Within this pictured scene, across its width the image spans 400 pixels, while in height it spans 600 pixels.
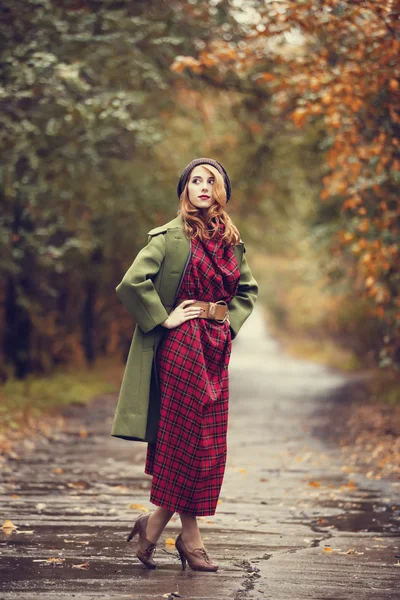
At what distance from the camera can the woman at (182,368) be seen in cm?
521

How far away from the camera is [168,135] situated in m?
14.9

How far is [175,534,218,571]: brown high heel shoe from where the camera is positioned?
5.20 metres

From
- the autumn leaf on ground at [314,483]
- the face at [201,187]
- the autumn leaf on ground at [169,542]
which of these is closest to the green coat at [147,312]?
the face at [201,187]

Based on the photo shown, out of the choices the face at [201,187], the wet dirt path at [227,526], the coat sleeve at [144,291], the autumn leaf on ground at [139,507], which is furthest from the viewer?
the autumn leaf on ground at [139,507]

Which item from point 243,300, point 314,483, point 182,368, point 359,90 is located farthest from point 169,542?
point 359,90

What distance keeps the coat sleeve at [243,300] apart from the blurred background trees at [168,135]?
3789 mm

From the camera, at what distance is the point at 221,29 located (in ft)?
44.8

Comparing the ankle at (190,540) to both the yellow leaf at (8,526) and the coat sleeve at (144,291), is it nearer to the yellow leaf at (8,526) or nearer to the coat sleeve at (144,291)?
the coat sleeve at (144,291)

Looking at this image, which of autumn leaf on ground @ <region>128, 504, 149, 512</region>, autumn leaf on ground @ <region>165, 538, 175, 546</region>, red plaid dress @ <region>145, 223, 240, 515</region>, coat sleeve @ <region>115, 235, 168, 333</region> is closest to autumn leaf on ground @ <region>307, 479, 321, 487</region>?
autumn leaf on ground @ <region>128, 504, 149, 512</region>

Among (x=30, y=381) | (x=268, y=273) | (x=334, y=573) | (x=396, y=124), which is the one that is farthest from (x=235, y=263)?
(x=268, y=273)

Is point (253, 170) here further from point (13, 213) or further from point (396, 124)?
point (396, 124)

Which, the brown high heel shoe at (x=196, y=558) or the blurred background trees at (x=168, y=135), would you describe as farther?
the blurred background trees at (x=168, y=135)

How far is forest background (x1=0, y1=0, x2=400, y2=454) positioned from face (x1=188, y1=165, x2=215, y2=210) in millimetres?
3731

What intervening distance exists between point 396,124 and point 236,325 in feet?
17.9
